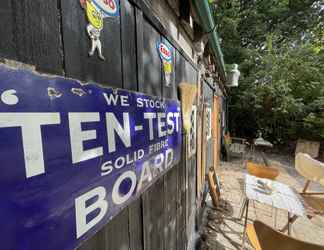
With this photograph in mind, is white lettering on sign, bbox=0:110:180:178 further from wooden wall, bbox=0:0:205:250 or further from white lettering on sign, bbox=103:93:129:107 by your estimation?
wooden wall, bbox=0:0:205:250

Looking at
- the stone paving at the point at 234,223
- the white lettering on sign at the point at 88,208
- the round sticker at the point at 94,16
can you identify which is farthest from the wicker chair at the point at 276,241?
the round sticker at the point at 94,16

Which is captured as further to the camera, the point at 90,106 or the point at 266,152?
the point at 266,152

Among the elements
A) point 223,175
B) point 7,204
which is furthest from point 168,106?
point 223,175

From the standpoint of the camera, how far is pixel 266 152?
7973 mm

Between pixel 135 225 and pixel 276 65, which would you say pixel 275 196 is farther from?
pixel 276 65

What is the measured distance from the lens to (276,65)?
280 inches

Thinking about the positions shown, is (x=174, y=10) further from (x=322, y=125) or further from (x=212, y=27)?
(x=322, y=125)

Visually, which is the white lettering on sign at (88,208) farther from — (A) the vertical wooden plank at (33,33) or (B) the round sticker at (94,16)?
(B) the round sticker at (94,16)

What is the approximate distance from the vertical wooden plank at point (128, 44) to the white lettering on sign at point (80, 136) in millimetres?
301

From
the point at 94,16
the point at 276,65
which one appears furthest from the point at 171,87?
the point at 276,65

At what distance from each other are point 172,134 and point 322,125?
8321 millimetres

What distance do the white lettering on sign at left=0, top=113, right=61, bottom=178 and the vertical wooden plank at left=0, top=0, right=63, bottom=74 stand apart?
0.14m

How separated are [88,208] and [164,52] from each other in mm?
1043

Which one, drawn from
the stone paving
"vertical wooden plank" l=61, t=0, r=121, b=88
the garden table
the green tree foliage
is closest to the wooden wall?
"vertical wooden plank" l=61, t=0, r=121, b=88
